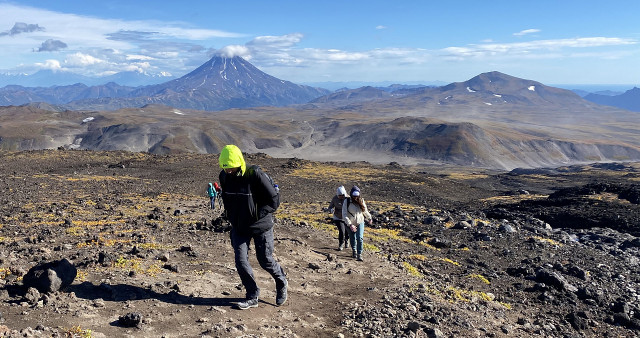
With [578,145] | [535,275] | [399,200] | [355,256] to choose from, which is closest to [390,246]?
[355,256]

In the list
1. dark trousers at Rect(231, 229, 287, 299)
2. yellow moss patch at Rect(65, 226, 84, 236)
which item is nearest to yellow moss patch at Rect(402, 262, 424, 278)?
dark trousers at Rect(231, 229, 287, 299)

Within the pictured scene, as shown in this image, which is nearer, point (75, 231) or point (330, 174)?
point (75, 231)

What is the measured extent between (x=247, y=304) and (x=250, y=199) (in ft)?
6.37

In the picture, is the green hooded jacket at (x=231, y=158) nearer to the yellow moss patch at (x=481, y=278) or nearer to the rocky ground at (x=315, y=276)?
the rocky ground at (x=315, y=276)

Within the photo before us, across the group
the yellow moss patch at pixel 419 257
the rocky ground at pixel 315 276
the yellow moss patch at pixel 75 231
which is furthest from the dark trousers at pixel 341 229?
the yellow moss patch at pixel 75 231

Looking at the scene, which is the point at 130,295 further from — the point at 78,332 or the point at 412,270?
the point at 412,270

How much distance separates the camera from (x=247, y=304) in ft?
25.7

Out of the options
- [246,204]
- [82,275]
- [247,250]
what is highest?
[246,204]

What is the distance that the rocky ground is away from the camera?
7352mm

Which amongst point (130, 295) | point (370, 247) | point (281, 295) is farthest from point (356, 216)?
point (130, 295)

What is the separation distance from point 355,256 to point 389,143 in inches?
6358

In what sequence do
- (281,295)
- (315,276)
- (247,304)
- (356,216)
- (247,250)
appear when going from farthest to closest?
(356,216), (315,276), (281,295), (247,304), (247,250)

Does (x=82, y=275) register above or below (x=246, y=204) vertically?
below

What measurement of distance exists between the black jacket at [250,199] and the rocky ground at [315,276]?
1602 millimetres
